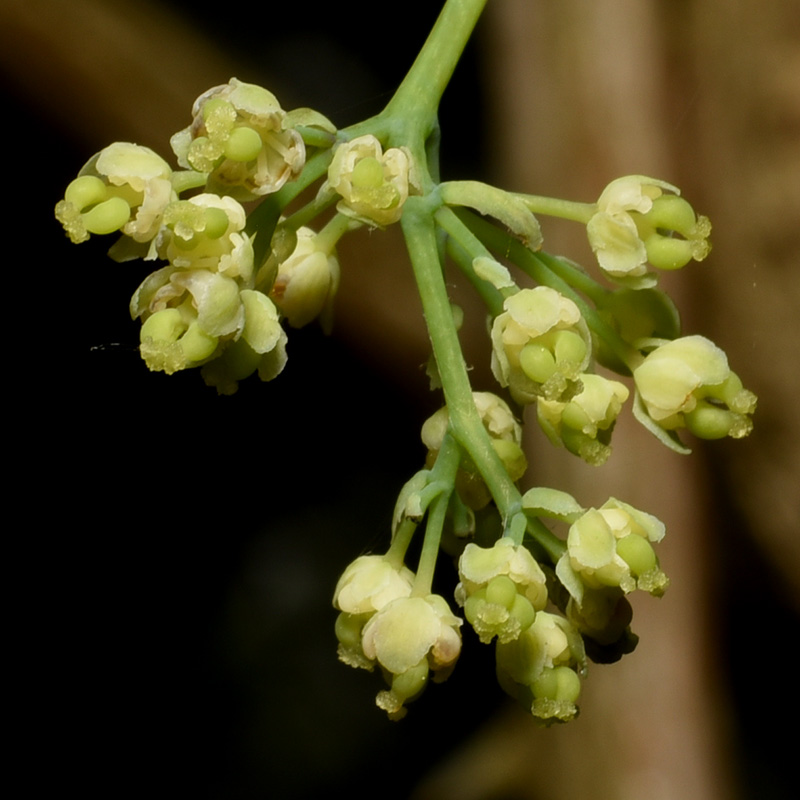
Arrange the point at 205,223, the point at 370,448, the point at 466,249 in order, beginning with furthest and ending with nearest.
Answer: the point at 370,448, the point at 466,249, the point at 205,223

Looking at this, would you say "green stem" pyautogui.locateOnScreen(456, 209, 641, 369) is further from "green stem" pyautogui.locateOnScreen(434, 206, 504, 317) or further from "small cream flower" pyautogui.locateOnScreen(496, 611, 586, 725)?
"small cream flower" pyautogui.locateOnScreen(496, 611, 586, 725)

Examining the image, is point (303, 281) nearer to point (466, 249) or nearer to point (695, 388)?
point (466, 249)

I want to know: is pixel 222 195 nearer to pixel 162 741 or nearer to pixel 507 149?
pixel 507 149

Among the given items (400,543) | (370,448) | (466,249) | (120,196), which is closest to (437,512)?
(400,543)

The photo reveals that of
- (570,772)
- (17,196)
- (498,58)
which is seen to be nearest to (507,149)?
(498,58)

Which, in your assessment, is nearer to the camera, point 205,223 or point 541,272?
point 205,223

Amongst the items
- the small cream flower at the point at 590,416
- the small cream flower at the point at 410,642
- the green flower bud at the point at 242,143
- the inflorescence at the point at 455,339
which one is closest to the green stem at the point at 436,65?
the inflorescence at the point at 455,339

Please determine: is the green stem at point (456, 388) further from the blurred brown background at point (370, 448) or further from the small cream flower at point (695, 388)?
the blurred brown background at point (370, 448)

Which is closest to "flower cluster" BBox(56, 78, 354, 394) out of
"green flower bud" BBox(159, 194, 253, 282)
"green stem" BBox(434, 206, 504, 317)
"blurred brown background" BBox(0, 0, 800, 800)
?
"green flower bud" BBox(159, 194, 253, 282)

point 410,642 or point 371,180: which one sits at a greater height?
point 371,180
